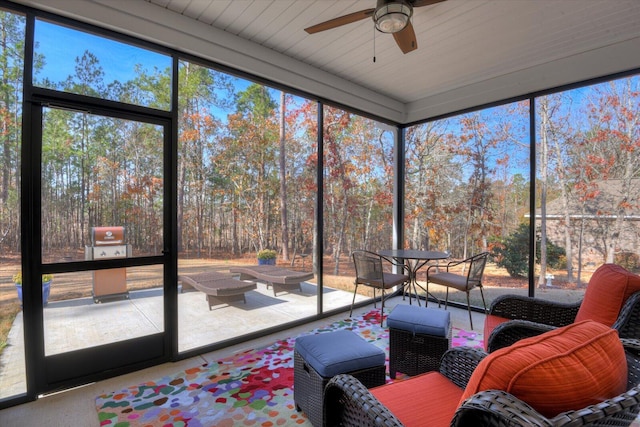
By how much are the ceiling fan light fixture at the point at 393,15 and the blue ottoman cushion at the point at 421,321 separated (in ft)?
6.95

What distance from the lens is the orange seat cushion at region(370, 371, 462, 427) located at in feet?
4.03

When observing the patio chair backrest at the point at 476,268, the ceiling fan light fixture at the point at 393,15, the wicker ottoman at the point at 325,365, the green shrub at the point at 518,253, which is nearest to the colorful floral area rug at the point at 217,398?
the wicker ottoman at the point at 325,365

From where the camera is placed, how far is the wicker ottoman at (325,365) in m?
1.76

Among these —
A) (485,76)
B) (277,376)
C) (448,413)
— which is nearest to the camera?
(448,413)

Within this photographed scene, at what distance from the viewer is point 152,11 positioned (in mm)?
2559

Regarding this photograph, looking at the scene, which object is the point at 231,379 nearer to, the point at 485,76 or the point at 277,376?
the point at 277,376

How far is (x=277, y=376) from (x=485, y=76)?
4.10 metres

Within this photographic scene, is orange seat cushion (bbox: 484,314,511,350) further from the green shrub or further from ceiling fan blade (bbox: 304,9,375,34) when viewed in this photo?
ceiling fan blade (bbox: 304,9,375,34)

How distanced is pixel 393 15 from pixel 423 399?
223cm

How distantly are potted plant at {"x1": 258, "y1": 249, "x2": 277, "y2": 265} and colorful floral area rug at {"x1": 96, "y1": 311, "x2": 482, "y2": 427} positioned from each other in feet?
3.26

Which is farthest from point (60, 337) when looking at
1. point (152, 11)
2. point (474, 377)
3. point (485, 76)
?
point (485, 76)

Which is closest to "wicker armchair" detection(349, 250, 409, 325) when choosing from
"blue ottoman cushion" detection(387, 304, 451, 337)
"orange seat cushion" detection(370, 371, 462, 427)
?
"blue ottoman cushion" detection(387, 304, 451, 337)

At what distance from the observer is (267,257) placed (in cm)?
357

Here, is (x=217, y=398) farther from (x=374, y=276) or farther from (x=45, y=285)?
(x=374, y=276)
